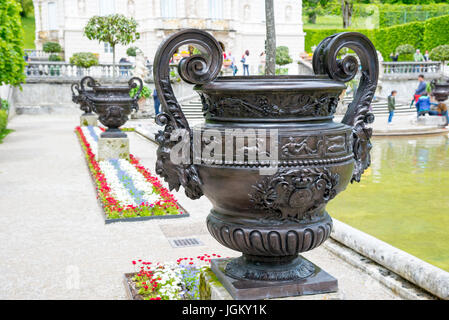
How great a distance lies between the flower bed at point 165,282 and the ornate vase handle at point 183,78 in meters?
1.03

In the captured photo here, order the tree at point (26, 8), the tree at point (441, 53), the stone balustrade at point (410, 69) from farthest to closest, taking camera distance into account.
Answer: the tree at point (26, 8) → the stone balustrade at point (410, 69) → the tree at point (441, 53)

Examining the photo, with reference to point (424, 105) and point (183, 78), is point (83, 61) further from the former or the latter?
point (183, 78)

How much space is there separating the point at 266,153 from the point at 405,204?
502cm

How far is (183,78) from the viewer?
2818 mm

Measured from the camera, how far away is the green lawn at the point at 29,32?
2079 inches

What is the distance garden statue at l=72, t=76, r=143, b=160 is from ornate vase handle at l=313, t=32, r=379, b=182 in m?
7.39

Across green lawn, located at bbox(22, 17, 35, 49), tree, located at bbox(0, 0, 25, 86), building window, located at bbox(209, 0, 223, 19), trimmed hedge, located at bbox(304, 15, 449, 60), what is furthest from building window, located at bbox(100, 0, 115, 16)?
tree, located at bbox(0, 0, 25, 86)

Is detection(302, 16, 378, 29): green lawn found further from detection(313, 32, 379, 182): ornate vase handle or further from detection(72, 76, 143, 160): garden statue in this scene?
detection(313, 32, 379, 182): ornate vase handle

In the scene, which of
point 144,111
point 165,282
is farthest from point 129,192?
point 144,111

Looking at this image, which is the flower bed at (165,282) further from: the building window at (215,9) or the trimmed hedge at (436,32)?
the building window at (215,9)

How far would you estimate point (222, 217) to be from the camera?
9.74 ft

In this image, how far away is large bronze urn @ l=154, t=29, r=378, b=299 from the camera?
2666 millimetres

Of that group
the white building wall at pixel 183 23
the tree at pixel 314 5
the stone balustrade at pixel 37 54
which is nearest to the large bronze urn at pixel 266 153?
the white building wall at pixel 183 23

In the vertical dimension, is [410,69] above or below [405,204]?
above
